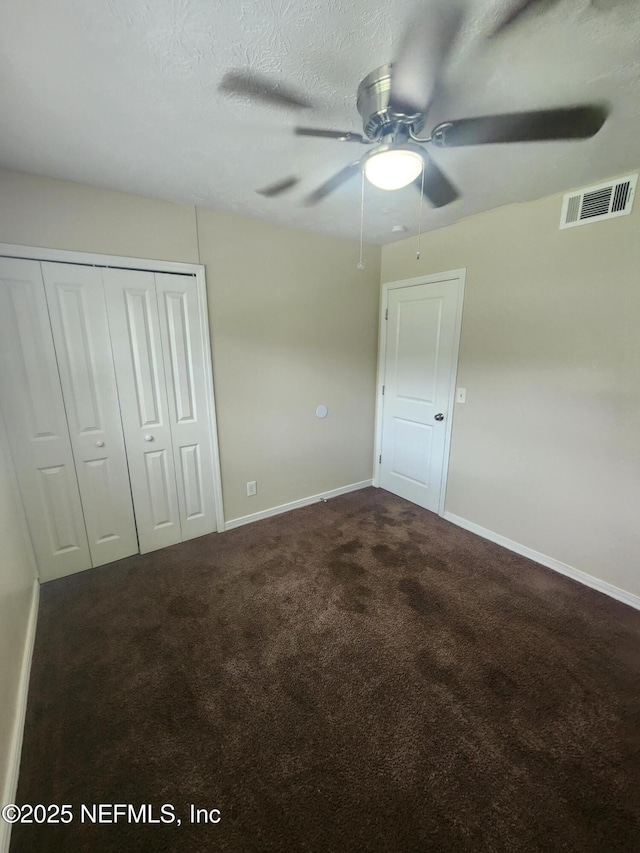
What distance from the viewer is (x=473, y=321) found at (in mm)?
2652

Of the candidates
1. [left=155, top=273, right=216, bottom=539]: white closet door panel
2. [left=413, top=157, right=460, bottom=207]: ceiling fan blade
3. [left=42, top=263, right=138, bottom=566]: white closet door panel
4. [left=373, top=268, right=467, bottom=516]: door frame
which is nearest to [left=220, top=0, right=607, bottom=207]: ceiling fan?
[left=413, top=157, right=460, bottom=207]: ceiling fan blade

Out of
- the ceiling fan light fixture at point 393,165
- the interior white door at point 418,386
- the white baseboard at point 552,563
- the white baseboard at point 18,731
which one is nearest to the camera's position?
the white baseboard at point 18,731

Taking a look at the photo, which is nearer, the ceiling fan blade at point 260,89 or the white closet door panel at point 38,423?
the ceiling fan blade at point 260,89

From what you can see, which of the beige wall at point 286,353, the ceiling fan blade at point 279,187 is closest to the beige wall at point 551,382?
the beige wall at point 286,353

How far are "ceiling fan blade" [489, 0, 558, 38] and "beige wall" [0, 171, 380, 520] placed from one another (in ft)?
6.35

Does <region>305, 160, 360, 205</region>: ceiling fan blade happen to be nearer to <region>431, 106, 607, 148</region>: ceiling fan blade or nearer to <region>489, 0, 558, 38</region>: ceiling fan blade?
<region>431, 106, 607, 148</region>: ceiling fan blade

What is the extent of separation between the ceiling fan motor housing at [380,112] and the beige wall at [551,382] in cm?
142

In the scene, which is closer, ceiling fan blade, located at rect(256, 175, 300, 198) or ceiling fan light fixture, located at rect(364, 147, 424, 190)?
ceiling fan light fixture, located at rect(364, 147, 424, 190)

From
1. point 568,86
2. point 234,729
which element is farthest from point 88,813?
point 568,86

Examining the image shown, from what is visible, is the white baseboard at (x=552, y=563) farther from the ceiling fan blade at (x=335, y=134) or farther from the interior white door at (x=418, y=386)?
the ceiling fan blade at (x=335, y=134)

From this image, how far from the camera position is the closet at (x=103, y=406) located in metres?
1.98

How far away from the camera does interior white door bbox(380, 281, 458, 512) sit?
2896 millimetres

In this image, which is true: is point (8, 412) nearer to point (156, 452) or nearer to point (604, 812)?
point (156, 452)

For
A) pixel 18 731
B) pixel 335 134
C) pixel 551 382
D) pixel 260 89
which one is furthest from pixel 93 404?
pixel 551 382
